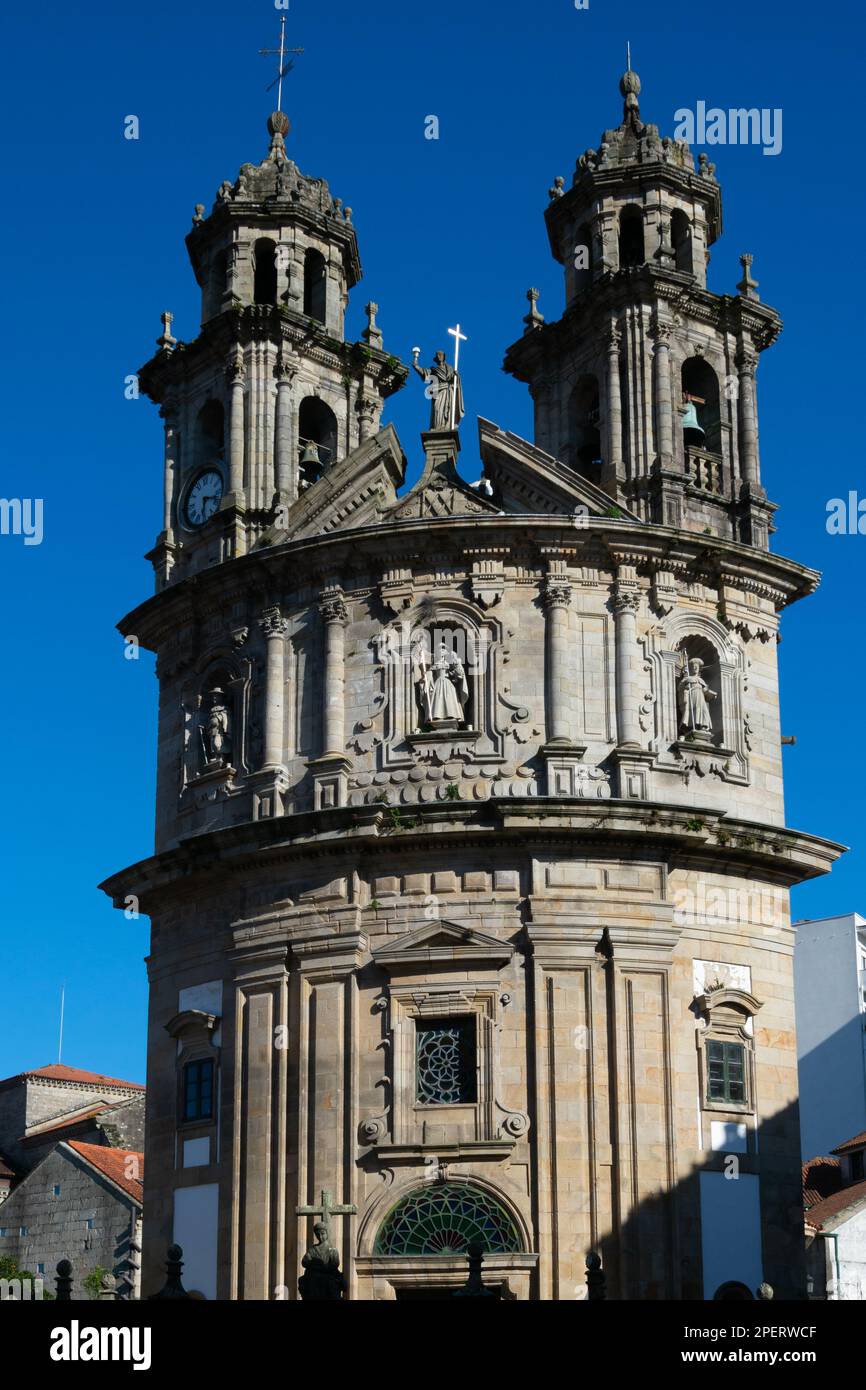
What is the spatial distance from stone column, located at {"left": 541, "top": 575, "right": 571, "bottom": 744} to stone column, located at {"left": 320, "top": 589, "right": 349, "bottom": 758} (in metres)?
3.38

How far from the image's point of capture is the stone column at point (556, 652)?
1273 inches

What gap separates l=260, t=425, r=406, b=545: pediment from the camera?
35562 millimetres

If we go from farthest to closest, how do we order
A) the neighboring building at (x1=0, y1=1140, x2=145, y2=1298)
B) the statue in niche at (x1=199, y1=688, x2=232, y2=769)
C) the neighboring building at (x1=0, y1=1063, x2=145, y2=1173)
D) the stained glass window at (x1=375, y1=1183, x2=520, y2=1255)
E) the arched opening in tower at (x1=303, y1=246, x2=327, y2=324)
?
the neighboring building at (x1=0, y1=1063, x2=145, y2=1173), the neighboring building at (x1=0, y1=1140, x2=145, y2=1298), the arched opening in tower at (x1=303, y1=246, x2=327, y2=324), the statue in niche at (x1=199, y1=688, x2=232, y2=769), the stained glass window at (x1=375, y1=1183, x2=520, y2=1255)

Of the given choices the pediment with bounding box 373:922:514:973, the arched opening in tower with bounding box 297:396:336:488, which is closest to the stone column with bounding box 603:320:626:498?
the arched opening in tower with bounding box 297:396:336:488

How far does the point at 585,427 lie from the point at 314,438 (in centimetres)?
535

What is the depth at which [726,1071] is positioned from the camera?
104 feet

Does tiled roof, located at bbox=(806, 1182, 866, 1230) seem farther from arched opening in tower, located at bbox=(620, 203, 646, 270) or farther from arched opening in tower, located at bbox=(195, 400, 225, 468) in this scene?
arched opening in tower, located at bbox=(195, 400, 225, 468)

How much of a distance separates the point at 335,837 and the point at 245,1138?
4899mm

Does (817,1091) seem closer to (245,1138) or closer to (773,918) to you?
(773,918)

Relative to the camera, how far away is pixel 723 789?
109 feet

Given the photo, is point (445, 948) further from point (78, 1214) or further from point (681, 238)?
point (78, 1214)

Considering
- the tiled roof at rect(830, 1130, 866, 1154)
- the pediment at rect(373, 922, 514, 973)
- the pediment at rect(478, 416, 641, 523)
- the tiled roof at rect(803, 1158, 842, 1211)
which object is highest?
the pediment at rect(478, 416, 641, 523)
